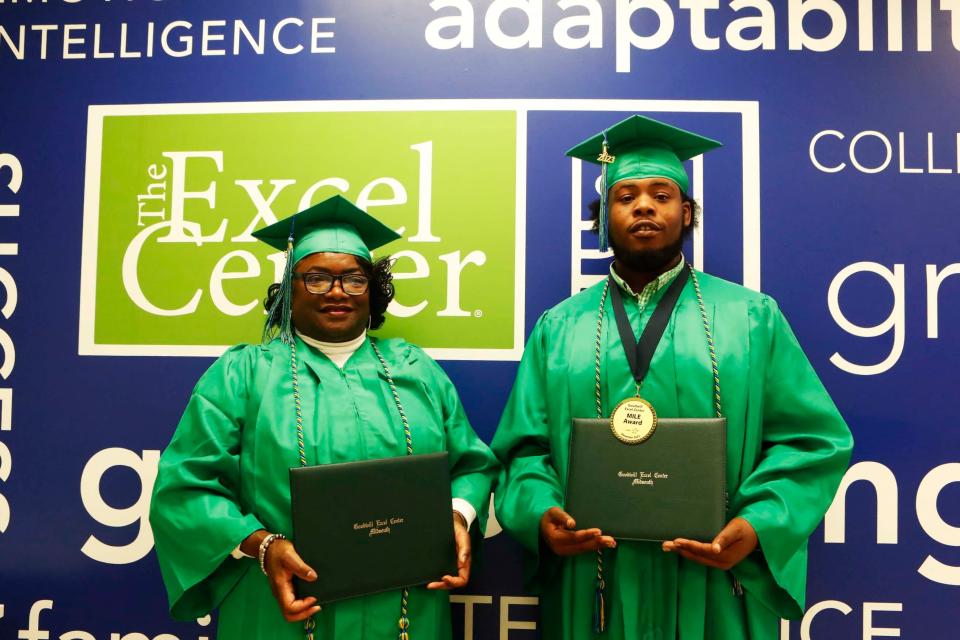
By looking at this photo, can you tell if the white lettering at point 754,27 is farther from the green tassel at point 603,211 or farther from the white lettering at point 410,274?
the white lettering at point 410,274

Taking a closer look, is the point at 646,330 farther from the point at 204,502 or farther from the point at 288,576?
the point at 204,502

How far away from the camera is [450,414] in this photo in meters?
2.07

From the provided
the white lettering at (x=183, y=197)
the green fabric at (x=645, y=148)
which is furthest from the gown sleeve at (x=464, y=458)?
the white lettering at (x=183, y=197)

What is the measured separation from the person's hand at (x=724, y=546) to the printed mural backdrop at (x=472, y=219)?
2.82 feet

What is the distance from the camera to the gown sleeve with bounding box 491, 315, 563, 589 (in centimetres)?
188

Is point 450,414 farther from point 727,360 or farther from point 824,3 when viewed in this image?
point 824,3

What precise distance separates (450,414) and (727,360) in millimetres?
768

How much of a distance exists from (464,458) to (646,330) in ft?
2.02

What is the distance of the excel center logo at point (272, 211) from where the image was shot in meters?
2.49

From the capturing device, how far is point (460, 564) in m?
1.82

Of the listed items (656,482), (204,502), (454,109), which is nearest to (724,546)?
(656,482)

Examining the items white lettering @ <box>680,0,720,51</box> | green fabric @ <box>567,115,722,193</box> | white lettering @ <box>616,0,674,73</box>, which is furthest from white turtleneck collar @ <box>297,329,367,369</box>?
white lettering @ <box>680,0,720,51</box>

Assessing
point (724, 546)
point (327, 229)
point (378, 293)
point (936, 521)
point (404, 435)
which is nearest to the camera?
point (724, 546)

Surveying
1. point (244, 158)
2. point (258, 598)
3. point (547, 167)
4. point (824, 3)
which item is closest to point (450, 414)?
point (258, 598)
